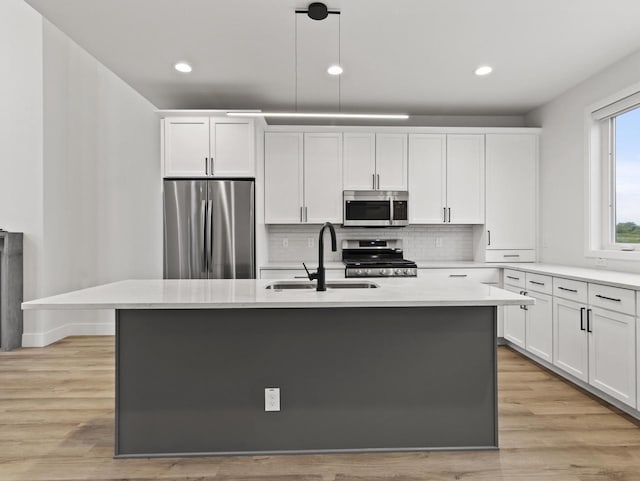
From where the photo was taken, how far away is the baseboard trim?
4.15 metres

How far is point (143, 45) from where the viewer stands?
304 cm

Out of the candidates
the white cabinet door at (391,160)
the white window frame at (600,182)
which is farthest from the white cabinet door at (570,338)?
the white cabinet door at (391,160)

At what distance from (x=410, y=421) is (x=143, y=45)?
336cm

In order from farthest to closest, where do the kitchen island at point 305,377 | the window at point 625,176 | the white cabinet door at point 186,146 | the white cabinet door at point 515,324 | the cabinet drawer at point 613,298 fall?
the white cabinet door at point 186,146 < the white cabinet door at point 515,324 < the window at point 625,176 < the cabinet drawer at point 613,298 < the kitchen island at point 305,377

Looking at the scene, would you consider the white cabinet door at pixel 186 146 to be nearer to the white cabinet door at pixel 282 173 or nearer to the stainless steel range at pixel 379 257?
the white cabinet door at pixel 282 173

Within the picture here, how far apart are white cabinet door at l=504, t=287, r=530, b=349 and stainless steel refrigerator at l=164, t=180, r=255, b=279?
2789 millimetres

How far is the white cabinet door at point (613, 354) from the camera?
2477 millimetres

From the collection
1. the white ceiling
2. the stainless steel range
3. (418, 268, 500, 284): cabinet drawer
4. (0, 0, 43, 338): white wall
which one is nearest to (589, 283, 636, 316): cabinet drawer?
(418, 268, 500, 284): cabinet drawer

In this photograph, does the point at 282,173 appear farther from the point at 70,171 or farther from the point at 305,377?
the point at 305,377

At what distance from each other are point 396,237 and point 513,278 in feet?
4.71

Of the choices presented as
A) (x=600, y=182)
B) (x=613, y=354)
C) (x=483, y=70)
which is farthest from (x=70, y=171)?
(x=600, y=182)

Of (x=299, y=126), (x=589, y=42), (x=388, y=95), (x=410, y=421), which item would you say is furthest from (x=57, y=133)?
(x=589, y=42)

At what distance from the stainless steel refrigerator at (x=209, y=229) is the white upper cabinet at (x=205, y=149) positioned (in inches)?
5.2

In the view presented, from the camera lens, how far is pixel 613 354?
8.63 feet
